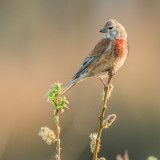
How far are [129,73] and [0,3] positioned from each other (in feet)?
15.3

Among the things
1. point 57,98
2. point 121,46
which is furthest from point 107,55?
point 57,98

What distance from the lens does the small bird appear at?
14.1 feet

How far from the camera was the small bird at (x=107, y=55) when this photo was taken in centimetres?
430

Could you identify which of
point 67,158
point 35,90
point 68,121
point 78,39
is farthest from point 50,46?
point 67,158

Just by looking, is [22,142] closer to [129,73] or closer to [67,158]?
[67,158]

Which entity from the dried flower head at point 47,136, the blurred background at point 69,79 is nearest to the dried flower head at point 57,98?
the dried flower head at point 47,136

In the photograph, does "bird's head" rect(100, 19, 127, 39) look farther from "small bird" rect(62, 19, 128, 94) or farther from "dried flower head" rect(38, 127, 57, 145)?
"dried flower head" rect(38, 127, 57, 145)

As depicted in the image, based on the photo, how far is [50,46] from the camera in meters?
10.1

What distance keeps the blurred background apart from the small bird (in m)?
1.05

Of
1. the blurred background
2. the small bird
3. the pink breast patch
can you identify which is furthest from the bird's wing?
the blurred background

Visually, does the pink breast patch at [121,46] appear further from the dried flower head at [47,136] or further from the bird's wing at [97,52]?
the dried flower head at [47,136]

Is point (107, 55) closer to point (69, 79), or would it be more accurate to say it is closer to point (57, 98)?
point (57, 98)

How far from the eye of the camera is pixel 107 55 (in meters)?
4.46

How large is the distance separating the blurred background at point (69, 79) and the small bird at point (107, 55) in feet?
3.43
